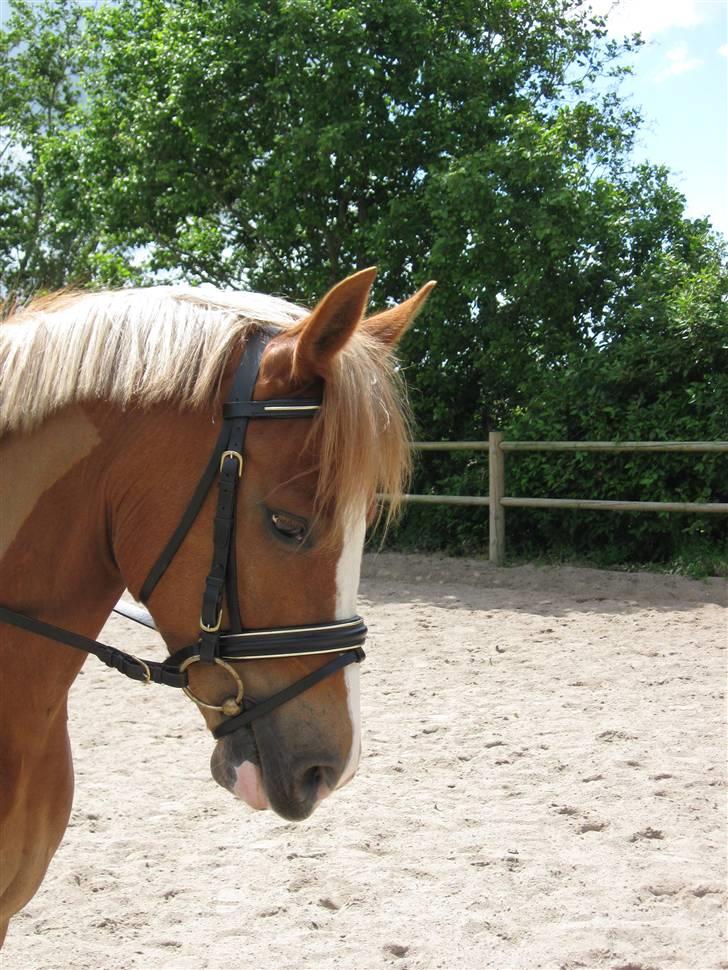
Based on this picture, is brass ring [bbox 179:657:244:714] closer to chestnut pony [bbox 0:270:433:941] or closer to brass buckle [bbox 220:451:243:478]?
chestnut pony [bbox 0:270:433:941]

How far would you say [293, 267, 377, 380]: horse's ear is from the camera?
4.82 feet

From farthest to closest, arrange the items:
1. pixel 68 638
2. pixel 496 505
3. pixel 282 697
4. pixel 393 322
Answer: pixel 496 505, pixel 393 322, pixel 68 638, pixel 282 697

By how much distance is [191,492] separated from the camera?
1543 millimetres

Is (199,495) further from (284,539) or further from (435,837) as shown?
(435,837)

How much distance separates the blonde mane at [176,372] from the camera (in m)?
1.53

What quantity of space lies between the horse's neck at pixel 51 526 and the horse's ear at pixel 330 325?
41 cm

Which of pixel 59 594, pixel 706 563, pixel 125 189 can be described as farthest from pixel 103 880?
pixel 125 189

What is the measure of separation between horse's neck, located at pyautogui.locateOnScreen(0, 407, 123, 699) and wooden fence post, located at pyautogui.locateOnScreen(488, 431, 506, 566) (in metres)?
7.94

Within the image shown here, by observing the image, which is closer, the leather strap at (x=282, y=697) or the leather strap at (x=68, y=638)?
the leather strap at (x=282, y=697)

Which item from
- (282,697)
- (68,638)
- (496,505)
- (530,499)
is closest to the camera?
(282,697)

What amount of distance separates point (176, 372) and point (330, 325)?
293 millimetres

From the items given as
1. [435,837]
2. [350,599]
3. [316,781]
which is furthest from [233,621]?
[435,837]

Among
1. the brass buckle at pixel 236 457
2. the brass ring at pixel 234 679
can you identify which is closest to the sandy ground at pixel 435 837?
the brass ring at pixel 234 679

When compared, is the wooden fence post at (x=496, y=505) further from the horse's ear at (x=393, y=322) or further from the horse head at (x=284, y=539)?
the horse head at (x=284, y=539)
